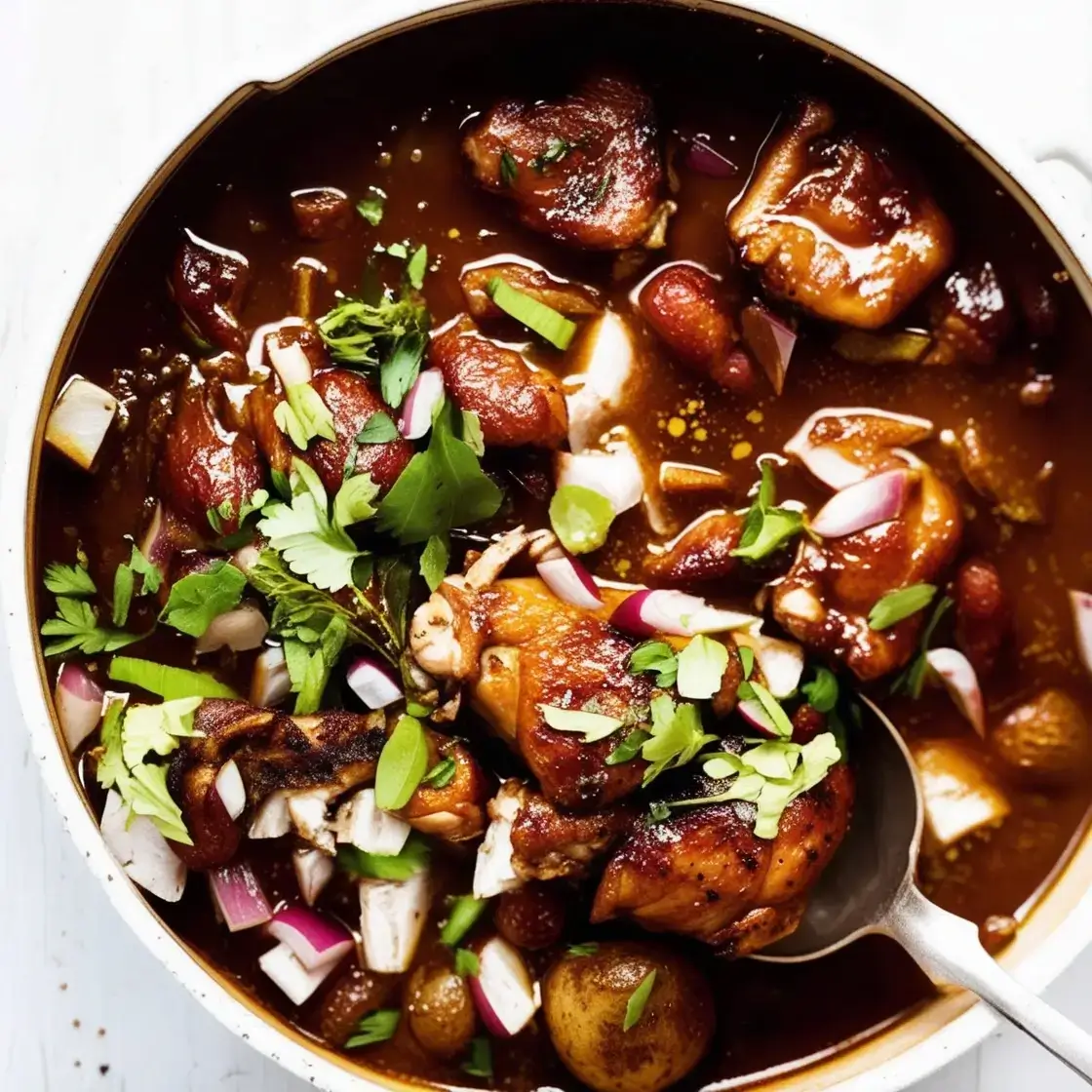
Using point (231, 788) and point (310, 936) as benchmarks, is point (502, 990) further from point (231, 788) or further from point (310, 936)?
point (231, 788)

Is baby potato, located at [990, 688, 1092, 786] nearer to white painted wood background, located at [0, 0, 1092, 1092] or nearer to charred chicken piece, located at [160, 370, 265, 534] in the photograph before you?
white painted wood background, located at [0, 0, 1092, 1092]

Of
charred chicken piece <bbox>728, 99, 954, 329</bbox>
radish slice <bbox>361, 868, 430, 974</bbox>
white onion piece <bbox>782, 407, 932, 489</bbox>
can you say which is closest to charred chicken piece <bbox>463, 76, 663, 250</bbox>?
charred chicken piece <bbox>728, 99, 954, 329</bbox>

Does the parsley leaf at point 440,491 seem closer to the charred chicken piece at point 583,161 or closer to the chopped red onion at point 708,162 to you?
the charred chicken piece at point 583,161

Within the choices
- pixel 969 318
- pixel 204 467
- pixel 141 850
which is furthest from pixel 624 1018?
pixel 969 318

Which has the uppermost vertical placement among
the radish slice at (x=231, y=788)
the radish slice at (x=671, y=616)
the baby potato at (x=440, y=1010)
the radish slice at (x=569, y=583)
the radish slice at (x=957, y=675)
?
the radish slice at (x=569, y=583)

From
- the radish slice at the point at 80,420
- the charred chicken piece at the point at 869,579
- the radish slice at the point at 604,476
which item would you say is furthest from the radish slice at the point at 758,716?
the radish slice at the point at 80,420

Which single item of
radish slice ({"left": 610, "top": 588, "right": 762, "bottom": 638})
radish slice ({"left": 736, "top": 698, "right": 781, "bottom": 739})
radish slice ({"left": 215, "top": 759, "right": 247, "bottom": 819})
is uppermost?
radish slice ({"left": 610, "top": 588, "right": 762, "bottom": 638})
